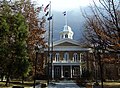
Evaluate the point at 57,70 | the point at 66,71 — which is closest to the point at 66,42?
the point at 66,71

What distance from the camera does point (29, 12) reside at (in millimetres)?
40000

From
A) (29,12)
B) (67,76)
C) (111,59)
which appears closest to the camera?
(111,59)

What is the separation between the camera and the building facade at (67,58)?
80.8 meters

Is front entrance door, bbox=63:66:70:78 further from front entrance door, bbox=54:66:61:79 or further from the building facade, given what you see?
front entrance door, bbox=54:66:61:79

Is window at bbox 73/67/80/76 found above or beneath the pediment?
beneath

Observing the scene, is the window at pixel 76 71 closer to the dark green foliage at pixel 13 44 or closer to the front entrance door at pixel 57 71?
the front entrance door at pixel 57 71

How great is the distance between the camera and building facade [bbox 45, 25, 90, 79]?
80812mm

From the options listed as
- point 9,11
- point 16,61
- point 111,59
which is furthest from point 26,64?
point 111,59

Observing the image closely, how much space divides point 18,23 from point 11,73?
19.8ft

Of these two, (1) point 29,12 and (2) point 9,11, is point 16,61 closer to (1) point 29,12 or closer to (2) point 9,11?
(2) point 9,11

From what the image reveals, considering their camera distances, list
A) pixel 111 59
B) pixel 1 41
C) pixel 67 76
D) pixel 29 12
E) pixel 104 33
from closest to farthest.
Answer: pixel 104 33 → pixel 111 59 → pixel 1 41 → pixel 29 12 → pixel 67 76

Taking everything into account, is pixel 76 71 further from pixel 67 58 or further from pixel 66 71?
pixel 67 58

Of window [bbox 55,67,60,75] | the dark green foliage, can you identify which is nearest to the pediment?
window [bbox 55,67,60,75]

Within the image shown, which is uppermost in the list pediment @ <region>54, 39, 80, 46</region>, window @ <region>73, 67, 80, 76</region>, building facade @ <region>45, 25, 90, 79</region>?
pediment @ <region>54, 39, 80, 46</region>
